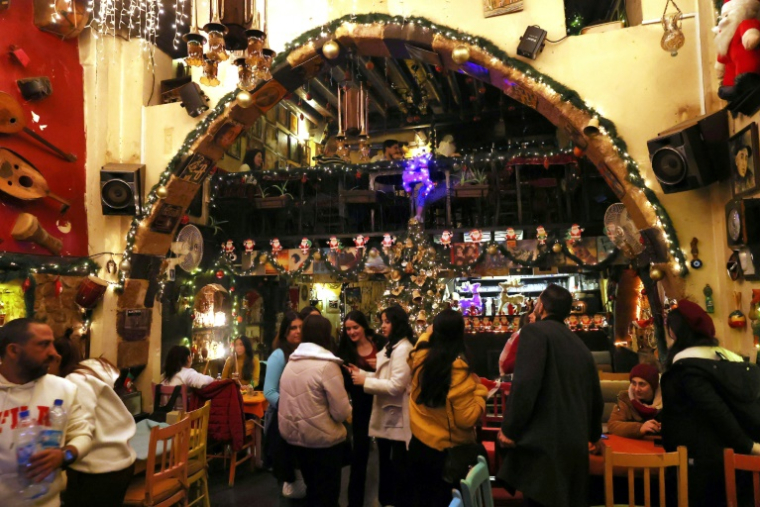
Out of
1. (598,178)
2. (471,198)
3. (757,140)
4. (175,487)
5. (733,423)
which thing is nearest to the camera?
(733,423)

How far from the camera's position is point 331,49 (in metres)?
6.22

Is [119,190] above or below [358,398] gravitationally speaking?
above

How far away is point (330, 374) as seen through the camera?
11.1ft

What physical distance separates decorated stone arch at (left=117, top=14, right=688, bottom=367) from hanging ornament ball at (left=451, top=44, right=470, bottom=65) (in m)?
0.01

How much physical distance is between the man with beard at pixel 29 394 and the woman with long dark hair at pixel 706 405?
2728 mm

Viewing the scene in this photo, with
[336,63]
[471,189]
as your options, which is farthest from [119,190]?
[471,189]

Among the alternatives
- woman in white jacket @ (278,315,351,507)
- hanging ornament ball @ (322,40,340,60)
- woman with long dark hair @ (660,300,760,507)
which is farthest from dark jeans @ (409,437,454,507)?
hanging ornament ball @ (322,40,340,60)

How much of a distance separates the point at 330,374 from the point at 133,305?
4.56 meters

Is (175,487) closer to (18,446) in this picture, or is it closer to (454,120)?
(18,446)

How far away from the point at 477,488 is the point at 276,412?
260 centimetres

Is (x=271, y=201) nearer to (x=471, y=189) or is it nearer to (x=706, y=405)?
(x=471, y=189)

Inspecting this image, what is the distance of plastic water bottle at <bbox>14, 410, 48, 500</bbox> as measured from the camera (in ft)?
6.58

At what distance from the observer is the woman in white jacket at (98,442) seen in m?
2.59

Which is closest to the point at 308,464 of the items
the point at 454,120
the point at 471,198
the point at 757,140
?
the point at 757,140
